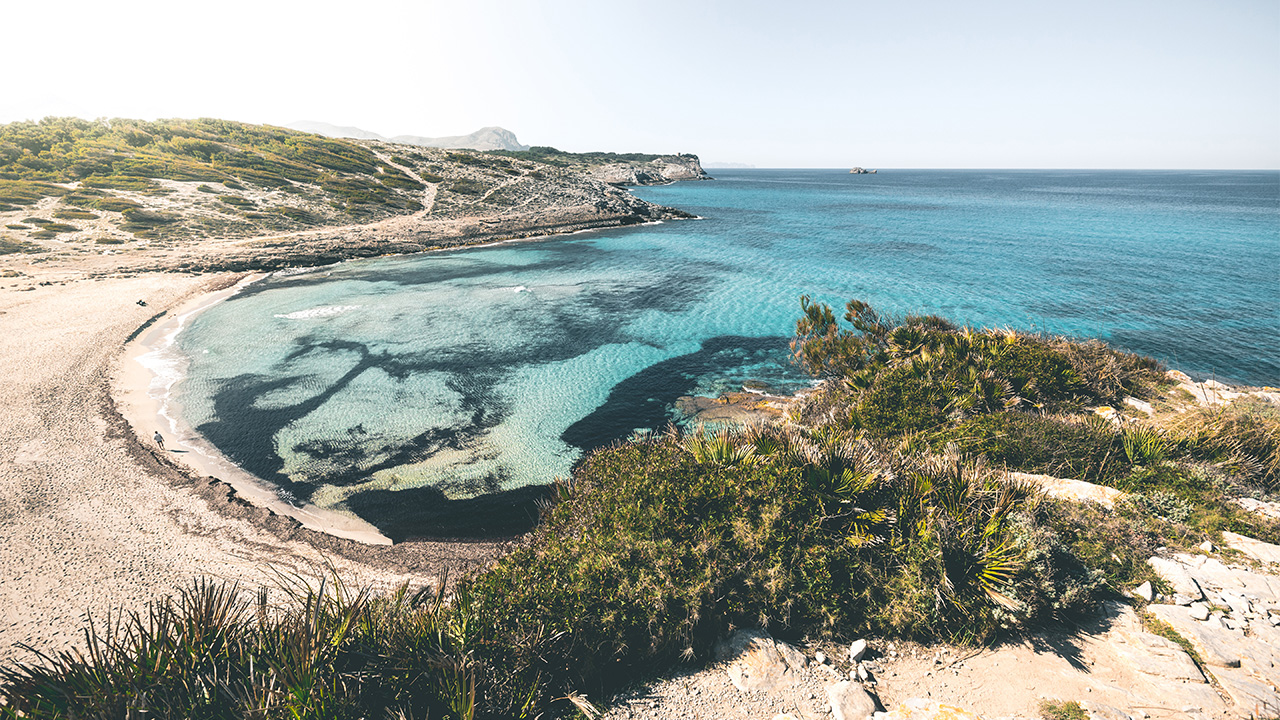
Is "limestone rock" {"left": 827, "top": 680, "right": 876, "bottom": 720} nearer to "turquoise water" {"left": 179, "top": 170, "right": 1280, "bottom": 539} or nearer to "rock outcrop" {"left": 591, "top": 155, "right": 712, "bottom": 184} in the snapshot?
"turquoise water" {"left": 179, "top": 170, "right": 1280, "bottom": 539}

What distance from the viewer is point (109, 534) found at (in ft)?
35.1

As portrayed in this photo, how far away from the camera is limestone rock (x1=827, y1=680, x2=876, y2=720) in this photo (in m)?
5.70

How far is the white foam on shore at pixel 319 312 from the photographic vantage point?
26.1 m

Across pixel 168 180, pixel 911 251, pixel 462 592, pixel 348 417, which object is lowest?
pixel 348 417

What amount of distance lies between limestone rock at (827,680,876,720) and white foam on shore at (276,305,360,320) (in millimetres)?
28919

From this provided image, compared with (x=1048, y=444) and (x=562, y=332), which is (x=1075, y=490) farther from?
(x=562, y=332)

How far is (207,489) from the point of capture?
1265 centimetres

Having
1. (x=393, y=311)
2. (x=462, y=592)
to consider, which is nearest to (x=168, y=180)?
(x=393, y=311)

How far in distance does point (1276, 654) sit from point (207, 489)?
2020cm

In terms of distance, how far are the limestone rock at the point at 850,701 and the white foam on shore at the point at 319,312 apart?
2892 centimetres

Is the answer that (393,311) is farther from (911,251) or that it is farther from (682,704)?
(911,251)

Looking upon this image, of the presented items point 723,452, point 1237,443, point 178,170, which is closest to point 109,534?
point 723,452

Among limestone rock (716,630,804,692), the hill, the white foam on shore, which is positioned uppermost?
the hill

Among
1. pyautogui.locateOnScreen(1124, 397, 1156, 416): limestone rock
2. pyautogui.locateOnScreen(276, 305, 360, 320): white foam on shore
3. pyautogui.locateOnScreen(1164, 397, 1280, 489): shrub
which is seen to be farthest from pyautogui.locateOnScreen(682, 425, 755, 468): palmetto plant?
pyautogui.locateOnScreen(276, 305, 360, 320): white foam on shore
